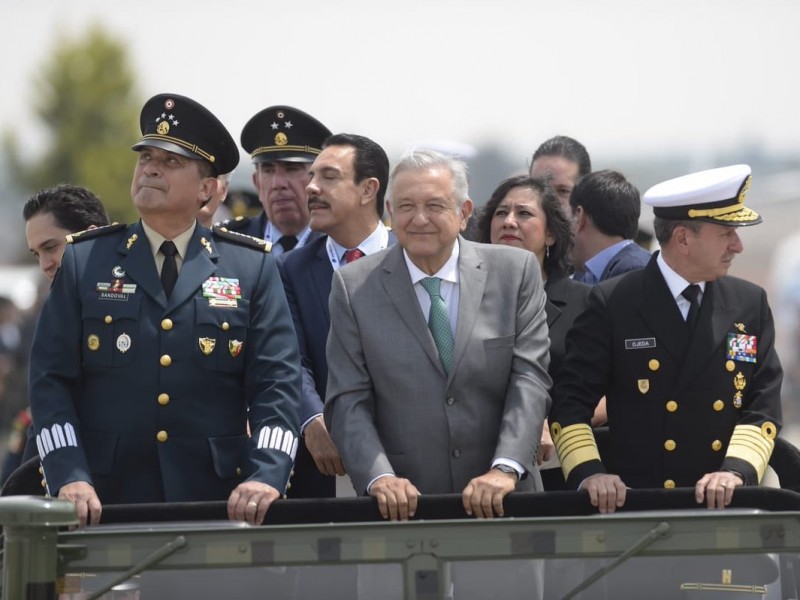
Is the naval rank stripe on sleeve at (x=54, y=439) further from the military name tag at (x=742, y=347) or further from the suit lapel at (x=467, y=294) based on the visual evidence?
the military name tag at (x=742, y=347)

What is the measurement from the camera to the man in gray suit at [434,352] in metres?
4.79

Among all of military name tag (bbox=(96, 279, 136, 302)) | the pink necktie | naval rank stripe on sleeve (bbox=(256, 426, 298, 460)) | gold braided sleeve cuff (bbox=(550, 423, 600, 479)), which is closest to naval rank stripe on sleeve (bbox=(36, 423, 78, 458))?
military name tag (bbox=(96, 279, 136, 302))

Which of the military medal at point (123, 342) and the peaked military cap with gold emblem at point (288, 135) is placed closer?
the military medal at point (123, 342)

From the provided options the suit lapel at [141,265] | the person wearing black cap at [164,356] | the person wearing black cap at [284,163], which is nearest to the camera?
the person wearing black cap at [164,356]

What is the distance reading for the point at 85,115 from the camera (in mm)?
38938

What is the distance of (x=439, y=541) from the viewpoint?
3.86 metres

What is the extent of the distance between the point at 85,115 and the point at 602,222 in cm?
3365

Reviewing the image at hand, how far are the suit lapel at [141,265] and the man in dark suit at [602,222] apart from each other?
224 cm

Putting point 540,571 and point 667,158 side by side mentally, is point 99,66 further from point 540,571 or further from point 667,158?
point 667,158

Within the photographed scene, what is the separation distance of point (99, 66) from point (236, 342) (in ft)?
119

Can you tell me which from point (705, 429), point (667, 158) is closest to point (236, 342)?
point (705, 429)

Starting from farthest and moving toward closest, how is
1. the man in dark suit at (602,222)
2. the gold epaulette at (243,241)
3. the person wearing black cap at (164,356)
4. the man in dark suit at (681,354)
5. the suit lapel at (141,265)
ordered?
the man in dark suit at (602,222) → the gold epaulette at (243,241) → the man in dark suit at (681,354) → the suit lapel at (141,265) → the person wearing black cap at (164,356)

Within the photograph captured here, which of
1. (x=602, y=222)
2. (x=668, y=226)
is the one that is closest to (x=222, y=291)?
(x=668, y=226)

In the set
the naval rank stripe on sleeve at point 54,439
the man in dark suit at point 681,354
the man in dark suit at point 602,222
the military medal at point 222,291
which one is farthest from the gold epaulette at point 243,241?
the man in dark suit at point 602,222
